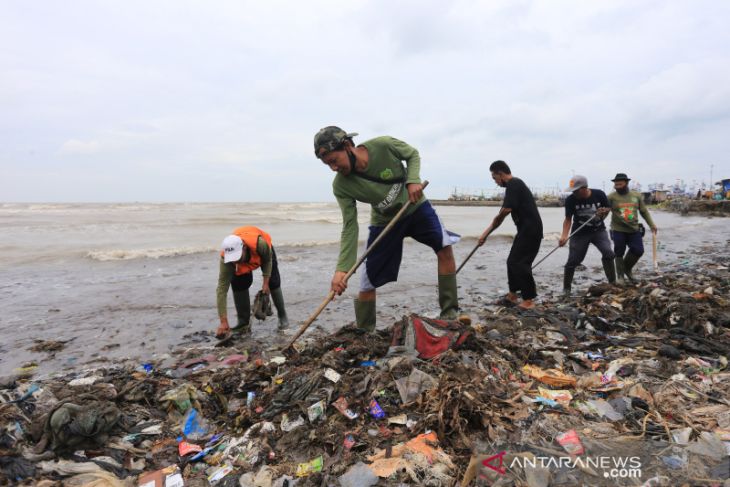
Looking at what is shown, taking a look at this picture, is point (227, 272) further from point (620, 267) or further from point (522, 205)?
point (620, 267)

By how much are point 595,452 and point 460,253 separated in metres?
11.0

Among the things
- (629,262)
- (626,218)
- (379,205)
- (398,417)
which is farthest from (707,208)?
(398,417)

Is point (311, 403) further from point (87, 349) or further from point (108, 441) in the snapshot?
point (87, 349)

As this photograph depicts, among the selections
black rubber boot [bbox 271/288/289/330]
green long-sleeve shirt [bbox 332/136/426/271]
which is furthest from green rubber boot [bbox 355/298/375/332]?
black rubber boot [bbox 271/288/289/330]

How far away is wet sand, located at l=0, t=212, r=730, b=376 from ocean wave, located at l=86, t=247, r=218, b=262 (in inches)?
30.2

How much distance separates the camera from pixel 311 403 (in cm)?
268

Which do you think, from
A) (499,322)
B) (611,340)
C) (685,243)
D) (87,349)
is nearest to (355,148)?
(499,322)

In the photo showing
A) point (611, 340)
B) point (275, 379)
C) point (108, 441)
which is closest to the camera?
point (108, 441)

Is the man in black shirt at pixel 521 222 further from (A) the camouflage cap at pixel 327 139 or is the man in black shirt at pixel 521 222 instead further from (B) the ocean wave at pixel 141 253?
(B) the ocean wave at pixel 141 253

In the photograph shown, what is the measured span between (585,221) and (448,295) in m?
3.55

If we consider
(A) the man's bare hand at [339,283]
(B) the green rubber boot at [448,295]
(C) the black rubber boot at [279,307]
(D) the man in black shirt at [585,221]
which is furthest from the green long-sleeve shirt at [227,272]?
(D) the man in black shirt at [585,221]

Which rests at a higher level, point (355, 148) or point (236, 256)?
point (355, 148)

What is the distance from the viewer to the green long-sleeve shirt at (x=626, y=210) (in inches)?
252

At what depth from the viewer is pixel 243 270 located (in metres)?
4.86
